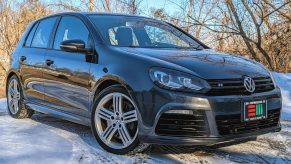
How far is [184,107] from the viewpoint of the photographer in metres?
3.99

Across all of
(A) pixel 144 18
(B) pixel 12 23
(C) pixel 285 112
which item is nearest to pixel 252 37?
(C) pixel 285 112

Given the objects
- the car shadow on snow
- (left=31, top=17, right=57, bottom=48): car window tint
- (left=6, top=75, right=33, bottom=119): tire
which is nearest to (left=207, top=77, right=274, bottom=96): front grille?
the car shadow on snow

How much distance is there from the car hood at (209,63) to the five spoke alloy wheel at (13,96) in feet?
9.15

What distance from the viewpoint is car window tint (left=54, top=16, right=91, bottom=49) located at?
537cm

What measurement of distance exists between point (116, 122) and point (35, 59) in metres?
2.10

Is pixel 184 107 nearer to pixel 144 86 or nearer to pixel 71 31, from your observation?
pixel 144 86

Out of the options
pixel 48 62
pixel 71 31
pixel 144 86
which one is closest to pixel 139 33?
pixel 71 31

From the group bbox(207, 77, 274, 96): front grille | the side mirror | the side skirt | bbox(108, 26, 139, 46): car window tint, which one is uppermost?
bbox(108, 26, 139, 46): car window tint

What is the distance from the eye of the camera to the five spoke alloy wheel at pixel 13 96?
6.86 m

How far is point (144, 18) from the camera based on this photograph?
6.16m

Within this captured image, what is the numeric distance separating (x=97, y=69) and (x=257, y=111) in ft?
5.63

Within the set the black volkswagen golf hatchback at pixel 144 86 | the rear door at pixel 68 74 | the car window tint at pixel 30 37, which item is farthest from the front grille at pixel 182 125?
the car window tint at pixel 30 37

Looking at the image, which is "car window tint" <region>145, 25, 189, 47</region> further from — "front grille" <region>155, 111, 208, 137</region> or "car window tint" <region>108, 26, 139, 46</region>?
"front grille" <region>155, 111, 208, 137</region>

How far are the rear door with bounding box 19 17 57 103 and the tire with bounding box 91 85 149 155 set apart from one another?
1515 mm
